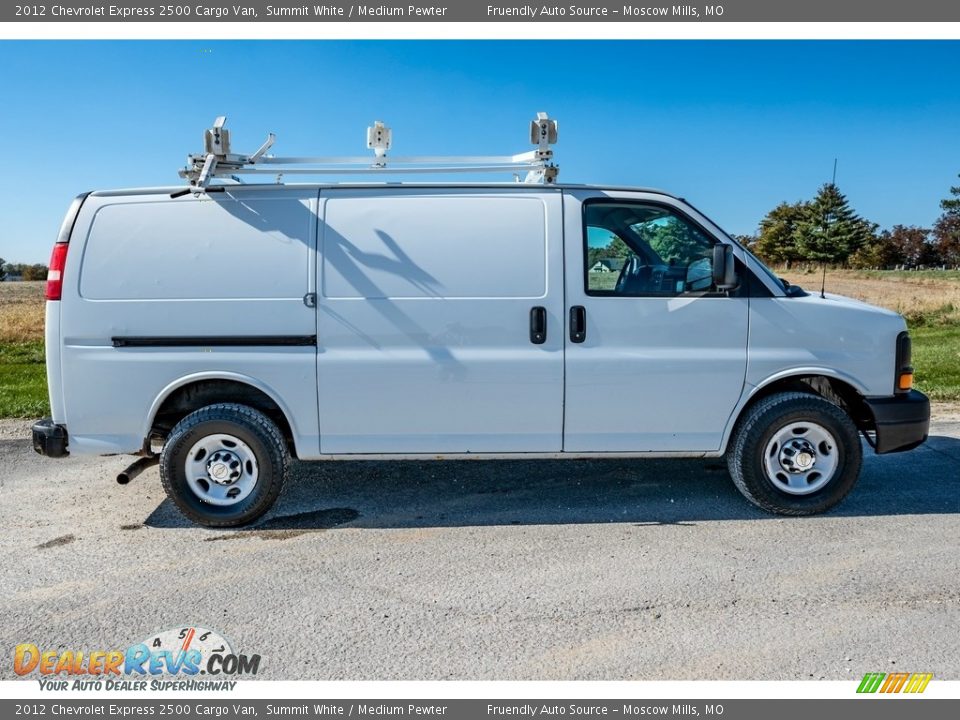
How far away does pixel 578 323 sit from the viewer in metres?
4.81

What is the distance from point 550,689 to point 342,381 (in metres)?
2.47

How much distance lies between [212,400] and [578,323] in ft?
8.29

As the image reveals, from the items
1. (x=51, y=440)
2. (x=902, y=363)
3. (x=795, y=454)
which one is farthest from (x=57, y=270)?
(x=902, y=363)

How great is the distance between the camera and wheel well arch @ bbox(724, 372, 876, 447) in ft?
16.4

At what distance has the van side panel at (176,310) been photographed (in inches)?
188

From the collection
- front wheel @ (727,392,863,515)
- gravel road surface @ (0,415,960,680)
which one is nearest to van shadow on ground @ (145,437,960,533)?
gravel road surface @ (0,415,960,680)

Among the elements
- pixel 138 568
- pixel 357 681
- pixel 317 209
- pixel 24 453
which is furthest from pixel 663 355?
pixel 24 453

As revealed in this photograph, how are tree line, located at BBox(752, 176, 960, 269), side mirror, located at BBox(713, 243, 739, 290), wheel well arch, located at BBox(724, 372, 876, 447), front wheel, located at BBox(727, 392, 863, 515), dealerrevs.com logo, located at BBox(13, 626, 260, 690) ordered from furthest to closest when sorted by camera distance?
1. tree line, located at BBox(752, 176, 960, 269)
2. wheel well arch, located at BBox(724, 372, 876, 447)
3. front wheel, located at BBox(727, 392, 863, 515)
4. side mirror, located at BBox(713, 243, 739, 290)
5. dealerrevs.com logo, located at BBox(13, 626, 260, 690)

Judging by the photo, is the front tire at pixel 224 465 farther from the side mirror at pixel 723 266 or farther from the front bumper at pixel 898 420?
the front bumper at pixel 898 420

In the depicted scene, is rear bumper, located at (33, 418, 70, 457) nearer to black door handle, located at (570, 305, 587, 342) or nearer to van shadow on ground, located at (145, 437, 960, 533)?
van shadow on ground, located at (145, 437, 960, 533)

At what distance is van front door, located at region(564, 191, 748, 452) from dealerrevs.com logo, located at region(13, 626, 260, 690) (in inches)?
99.1

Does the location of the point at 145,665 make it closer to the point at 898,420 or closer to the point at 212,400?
the point at 212,400

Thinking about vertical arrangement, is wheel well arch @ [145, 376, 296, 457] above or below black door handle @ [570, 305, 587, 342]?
below

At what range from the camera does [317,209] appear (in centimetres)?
485
